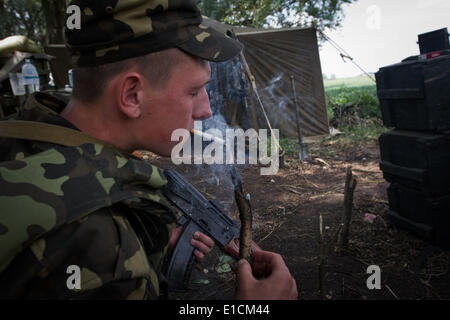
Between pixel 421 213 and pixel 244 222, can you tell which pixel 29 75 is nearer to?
pixel 244 222

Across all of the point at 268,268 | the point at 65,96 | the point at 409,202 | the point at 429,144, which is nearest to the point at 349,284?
the point at 409,202

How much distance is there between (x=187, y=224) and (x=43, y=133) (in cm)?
102

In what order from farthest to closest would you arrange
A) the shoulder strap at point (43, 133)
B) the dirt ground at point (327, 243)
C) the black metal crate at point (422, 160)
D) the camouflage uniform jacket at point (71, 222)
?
the black metal crate at point (422, 160) → the dirt ground at point (327, 243) → the shoulder strap at point (43, 133) → the camouflage uniform jacket at point (71, 222)

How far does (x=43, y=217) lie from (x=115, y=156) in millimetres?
336

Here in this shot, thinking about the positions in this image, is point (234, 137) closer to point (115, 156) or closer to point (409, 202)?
point (409, 202)

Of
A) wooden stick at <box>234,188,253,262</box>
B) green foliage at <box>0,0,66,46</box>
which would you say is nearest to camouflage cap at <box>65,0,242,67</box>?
wooden stick at <box>234,188,253,262</box>

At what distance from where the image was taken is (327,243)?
3609 mm

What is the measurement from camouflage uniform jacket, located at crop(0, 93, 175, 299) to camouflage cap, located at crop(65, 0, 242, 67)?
0.36 meters

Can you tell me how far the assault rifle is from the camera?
1.89 m

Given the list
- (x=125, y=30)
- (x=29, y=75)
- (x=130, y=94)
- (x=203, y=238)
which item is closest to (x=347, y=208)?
(x=203, y=238)

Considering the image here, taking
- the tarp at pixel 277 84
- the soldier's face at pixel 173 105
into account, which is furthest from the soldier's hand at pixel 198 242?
the tarp at pixel 277 84

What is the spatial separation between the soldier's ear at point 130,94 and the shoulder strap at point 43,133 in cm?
19

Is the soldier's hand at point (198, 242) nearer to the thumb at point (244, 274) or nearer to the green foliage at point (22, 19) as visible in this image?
the thumb at point (244, 274)

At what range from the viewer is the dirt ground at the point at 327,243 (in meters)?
2.93
